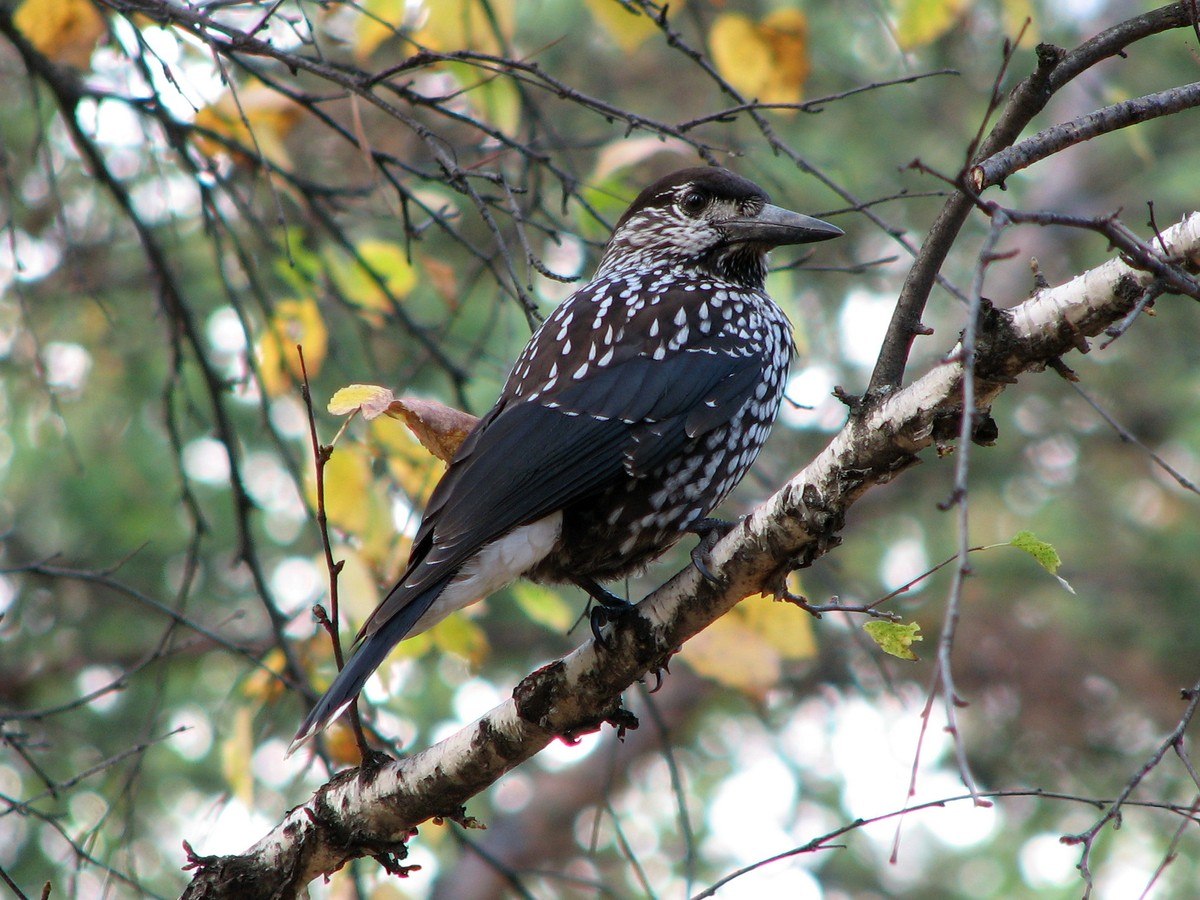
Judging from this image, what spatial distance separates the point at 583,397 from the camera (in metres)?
3.13

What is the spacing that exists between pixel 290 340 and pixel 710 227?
4.48 ft

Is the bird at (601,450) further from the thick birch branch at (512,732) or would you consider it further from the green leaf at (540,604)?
the green leaf at (540,604)

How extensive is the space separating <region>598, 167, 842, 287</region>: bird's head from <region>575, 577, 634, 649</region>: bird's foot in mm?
1167

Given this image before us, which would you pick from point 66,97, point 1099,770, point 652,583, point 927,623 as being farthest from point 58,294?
point 1099,770

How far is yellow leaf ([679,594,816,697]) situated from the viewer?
333 centimetres

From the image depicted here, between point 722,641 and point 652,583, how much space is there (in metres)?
3.78

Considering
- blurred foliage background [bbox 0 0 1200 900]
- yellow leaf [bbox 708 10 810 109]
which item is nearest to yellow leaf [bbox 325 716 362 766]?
blurred foliage background [bbox 0 0 1200 900]

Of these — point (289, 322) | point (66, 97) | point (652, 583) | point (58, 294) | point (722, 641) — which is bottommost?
point (722, 641)

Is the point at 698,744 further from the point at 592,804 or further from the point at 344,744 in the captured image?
the point at 344,744

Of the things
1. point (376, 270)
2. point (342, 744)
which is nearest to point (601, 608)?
point (342, 744)

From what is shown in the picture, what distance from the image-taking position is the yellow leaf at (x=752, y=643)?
3.33 meters

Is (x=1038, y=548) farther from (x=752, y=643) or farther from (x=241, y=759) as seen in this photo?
(x=241, y=759)

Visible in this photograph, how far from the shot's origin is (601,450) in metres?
2.99

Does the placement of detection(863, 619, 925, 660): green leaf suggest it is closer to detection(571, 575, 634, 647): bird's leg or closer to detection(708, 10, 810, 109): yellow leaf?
detection(571, 575, 634, 647): bird's leg
